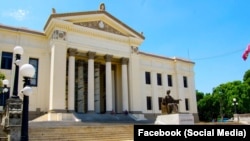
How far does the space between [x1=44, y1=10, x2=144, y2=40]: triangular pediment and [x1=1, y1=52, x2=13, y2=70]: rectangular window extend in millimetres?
4795

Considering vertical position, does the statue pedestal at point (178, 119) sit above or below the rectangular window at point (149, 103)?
below

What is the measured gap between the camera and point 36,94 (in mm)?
25234

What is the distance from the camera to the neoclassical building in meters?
24.6

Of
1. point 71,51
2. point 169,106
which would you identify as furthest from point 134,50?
point 169,106

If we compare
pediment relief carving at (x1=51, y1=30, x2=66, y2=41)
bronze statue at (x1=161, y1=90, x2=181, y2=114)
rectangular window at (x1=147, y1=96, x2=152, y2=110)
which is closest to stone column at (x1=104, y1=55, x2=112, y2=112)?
pediment relief carving at (x1=51, y1=30, x2=66, y2=41)

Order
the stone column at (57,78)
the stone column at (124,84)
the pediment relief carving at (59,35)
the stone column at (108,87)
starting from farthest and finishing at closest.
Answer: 1. the stone column at (124,84)
2. the stone column at (108,87)
3. the pediment relief carving at (59,35)
4. the stone column at (57,78)

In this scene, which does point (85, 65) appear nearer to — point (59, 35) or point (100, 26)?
point (100, 26)

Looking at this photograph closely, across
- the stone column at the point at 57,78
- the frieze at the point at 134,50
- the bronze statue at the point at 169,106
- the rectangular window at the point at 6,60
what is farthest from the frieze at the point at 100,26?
the bronze statue at the point at 169,106

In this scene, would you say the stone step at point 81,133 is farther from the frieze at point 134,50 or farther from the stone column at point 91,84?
the frieze at point 134,50

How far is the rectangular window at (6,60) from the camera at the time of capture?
2420 centimetres

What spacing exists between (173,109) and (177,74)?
1908 cm

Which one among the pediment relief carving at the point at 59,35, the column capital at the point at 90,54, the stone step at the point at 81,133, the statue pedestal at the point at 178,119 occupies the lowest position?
the stone step at the point at 81,133

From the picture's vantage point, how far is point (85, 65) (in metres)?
30.4

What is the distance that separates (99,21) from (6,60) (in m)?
10.5
